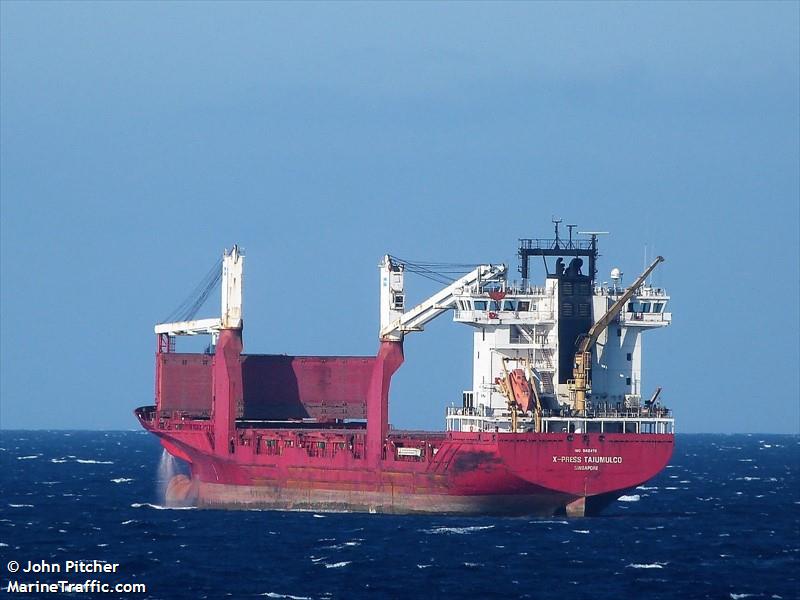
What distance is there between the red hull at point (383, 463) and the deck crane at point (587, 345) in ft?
5.49

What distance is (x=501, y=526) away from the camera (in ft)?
197

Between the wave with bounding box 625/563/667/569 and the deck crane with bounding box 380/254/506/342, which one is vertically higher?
the deck crane with bounding box 380/254/506/342

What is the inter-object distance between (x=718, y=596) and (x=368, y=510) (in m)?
22.6

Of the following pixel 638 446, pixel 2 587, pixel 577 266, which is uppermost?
pixel 577 266

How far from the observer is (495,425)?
203ft

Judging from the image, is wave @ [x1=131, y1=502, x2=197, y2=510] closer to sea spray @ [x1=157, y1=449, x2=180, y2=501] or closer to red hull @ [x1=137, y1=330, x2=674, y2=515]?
red hull @ [x1=137, y1=330, x2=674, y2=515]

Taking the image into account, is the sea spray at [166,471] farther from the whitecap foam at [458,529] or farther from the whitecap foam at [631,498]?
the whitecap foam at [458,529]

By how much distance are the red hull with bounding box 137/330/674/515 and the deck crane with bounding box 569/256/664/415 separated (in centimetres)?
167

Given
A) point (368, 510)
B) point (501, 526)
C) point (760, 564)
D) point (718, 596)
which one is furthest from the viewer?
point (368, 510)

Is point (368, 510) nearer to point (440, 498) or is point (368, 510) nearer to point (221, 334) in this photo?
point (440, 498)

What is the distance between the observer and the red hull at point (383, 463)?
60.0 metres

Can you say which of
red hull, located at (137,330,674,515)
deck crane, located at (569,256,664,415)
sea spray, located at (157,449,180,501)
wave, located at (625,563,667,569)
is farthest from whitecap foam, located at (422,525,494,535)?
sea spray, located at (157,449,180,501)

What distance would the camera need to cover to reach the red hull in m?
60.0

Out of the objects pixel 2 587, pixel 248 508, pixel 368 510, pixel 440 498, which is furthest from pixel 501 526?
pixel 2 587
